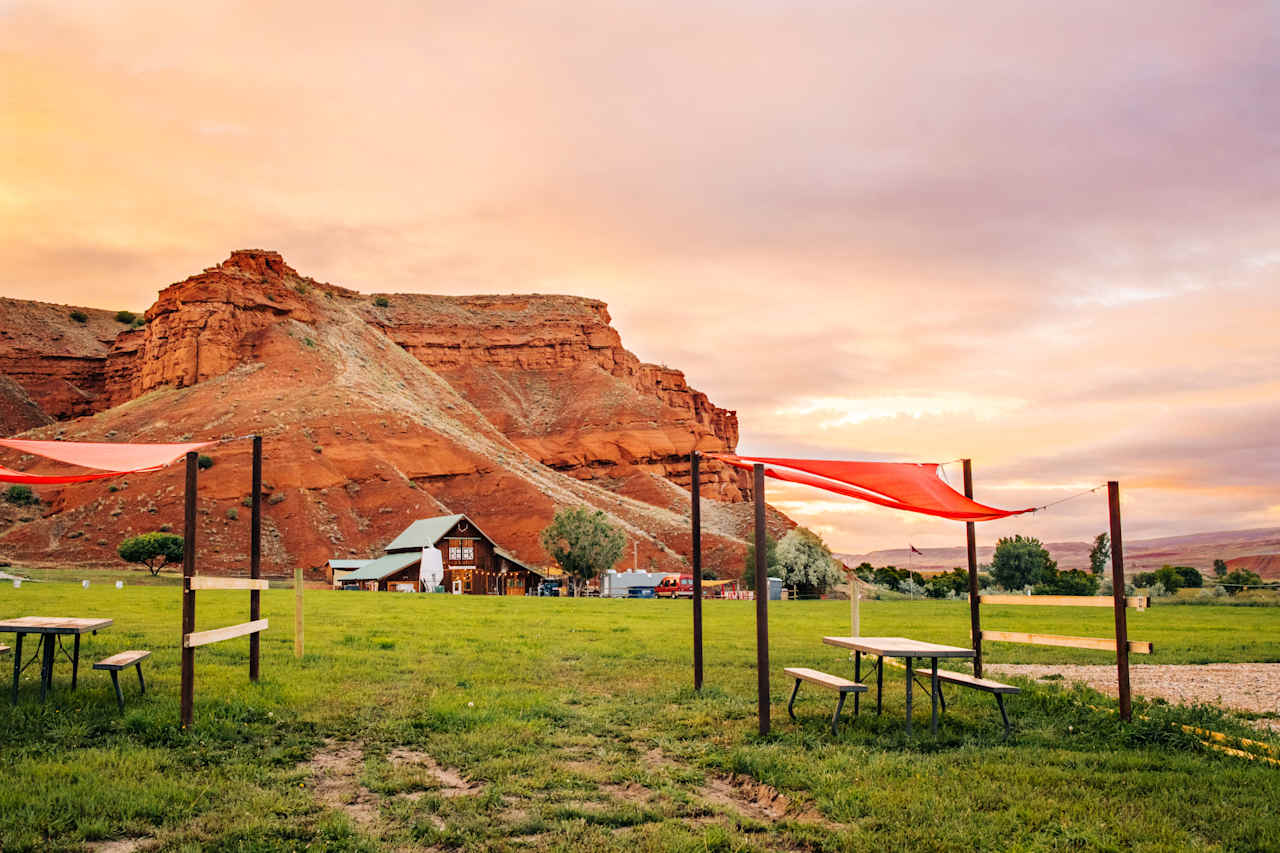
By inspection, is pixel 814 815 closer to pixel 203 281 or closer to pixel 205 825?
pixel 205 825

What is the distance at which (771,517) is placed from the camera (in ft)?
398

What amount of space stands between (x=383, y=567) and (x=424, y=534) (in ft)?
16.1

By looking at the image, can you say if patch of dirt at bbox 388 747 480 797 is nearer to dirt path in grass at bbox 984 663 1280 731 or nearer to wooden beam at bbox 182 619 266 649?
wooden beam at bbox 182 619 266 649

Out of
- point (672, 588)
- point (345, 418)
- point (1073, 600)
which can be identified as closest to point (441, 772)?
point (1073, 600)

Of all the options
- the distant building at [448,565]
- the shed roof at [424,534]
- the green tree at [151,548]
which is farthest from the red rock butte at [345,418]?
the distant building at [448,565]

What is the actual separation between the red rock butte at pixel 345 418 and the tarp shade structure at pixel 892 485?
59.6m

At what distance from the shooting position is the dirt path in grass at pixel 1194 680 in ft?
37.1

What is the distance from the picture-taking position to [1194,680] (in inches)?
542

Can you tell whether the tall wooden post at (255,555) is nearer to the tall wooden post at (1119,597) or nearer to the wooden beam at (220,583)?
the wooden beam at (220,583)

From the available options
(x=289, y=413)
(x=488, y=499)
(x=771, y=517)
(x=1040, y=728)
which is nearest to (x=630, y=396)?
(x=771, y=517)

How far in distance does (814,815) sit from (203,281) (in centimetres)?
11040

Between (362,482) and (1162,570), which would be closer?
Answer: (362,482)

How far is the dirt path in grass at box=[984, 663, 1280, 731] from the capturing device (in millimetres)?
11312

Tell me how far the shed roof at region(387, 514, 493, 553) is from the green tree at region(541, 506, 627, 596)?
743 cm
